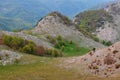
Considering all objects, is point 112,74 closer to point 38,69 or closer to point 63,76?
point 63,76

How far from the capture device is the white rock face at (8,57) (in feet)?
186

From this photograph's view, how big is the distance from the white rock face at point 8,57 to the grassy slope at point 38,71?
4.04 feet

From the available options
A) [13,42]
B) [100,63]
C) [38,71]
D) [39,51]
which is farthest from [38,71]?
[39,51]

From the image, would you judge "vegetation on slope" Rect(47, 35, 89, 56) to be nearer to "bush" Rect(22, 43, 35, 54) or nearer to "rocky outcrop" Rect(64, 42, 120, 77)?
"bush" Rect(22, 43, 35, 54)

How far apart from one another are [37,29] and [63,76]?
63.4 m

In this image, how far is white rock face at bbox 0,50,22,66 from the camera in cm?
5671

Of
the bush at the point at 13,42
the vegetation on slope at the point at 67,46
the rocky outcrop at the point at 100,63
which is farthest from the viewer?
the vegetation on slope at the point at 67,46

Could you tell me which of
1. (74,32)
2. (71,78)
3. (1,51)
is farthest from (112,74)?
(74,32)

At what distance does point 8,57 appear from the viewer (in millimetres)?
58375

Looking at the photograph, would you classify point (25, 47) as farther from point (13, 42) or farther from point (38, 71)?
point (38, 71)

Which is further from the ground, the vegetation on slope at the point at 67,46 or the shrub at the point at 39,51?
the vegetation on slope at the point at 67,46

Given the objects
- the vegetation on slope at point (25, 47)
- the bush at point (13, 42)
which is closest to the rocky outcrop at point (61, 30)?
the vegetation on slope at point (25, 47)

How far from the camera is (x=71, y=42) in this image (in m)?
101

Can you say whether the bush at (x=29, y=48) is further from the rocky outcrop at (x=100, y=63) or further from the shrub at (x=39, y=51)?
the rocky outcrop at (x=100, y=63)
